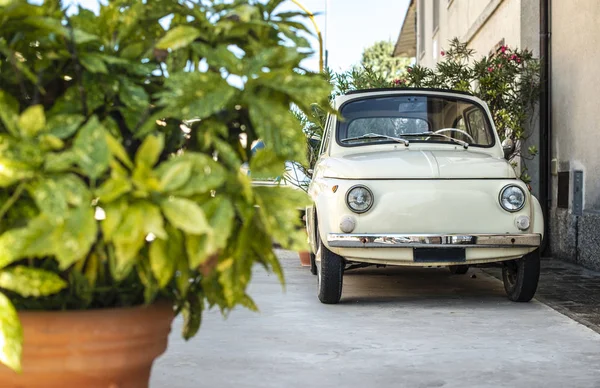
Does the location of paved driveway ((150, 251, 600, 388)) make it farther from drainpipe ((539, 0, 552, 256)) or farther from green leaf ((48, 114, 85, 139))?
drainpipe ((539, 0, 552, 256))

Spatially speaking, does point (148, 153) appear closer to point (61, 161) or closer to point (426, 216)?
point (61, 161)

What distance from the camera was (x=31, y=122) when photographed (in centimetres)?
221

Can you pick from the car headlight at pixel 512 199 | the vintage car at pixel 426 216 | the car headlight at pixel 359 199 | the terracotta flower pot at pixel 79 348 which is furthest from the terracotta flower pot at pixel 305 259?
the terracotta flower pot at pixel 79 348

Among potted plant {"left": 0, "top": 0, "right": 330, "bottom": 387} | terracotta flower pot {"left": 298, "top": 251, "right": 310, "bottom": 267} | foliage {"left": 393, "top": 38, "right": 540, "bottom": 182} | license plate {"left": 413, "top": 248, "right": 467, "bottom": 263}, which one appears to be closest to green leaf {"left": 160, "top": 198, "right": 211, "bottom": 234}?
potted plant {"left": 0, "top": 0, "right": 330, "bottom": 387}

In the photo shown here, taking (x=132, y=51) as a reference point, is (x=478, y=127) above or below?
below

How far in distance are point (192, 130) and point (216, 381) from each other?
2177mm

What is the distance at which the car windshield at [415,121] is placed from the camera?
26.8 feet

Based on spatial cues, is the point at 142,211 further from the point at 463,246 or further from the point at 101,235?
the point at 463,246

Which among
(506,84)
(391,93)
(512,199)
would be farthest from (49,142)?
(506,84)

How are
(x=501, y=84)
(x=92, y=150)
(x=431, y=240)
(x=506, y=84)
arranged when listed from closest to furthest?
(x=92, y=150)
(x=431, y=240)
(x=501, y=84)
(x=506, y=84)

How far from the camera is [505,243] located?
6977 mm

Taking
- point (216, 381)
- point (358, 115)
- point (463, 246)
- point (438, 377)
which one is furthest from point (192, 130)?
point (358, 115)

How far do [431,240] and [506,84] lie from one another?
5.29 meters

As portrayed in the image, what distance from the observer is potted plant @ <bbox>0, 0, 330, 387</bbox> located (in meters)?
2.10
